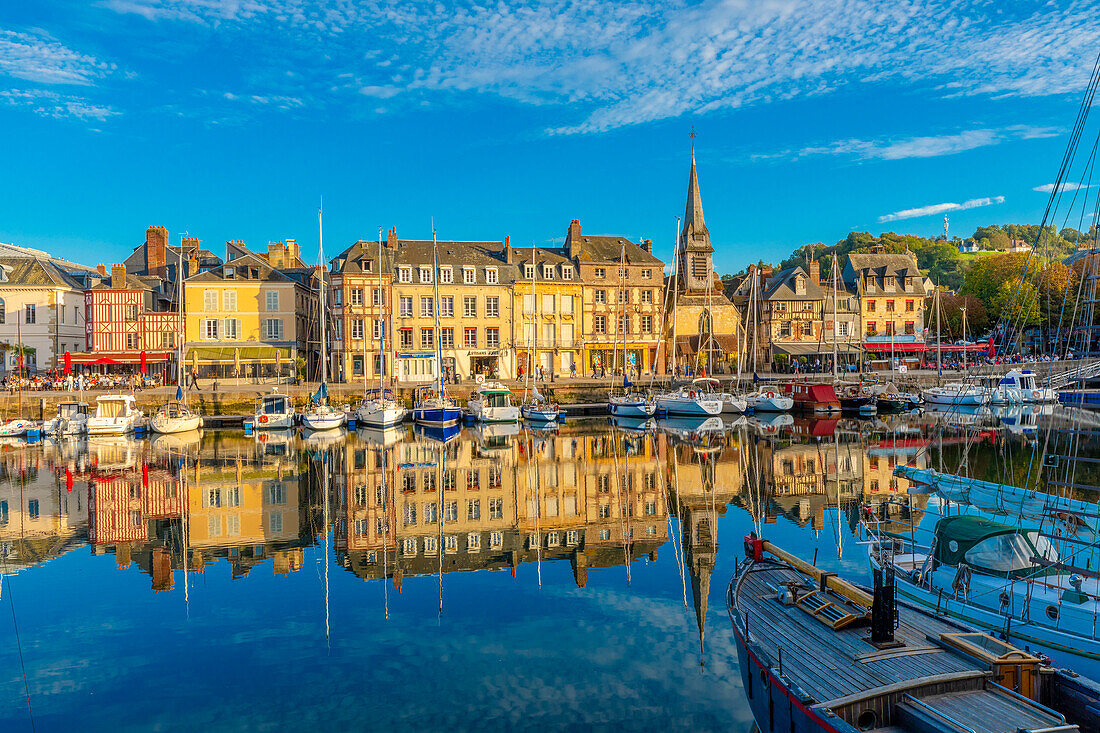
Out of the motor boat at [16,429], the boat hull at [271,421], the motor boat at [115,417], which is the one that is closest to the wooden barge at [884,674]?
the boat hull at [271,421]

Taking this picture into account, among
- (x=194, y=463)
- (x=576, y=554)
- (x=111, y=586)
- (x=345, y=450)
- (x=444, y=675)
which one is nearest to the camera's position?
(x=444, y=675)

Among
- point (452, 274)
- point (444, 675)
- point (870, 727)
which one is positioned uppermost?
point (452, 274)

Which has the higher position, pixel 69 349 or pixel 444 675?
pixel 69 349

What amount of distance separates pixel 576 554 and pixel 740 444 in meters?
19.7

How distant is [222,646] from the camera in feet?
38.1

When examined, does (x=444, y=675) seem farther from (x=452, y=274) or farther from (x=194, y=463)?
(x=452, y=274)

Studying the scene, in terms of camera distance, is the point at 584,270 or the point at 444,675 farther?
the point at 584,270

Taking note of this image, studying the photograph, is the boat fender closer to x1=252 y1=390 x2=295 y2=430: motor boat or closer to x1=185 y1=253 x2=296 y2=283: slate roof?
x1=252 y1=390 x2=295 y2=430: motor boat

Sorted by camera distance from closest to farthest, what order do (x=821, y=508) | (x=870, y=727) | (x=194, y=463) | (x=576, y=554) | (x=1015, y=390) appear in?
(x=870, y=727), (x=576, y=554), (x=821, y=508), (x=194, y=463), (x=1015, y=390)

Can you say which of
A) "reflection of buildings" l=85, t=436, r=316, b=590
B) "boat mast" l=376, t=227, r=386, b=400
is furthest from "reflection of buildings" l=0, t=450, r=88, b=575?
"boat mast" l=376, t=227, r=386, b=400

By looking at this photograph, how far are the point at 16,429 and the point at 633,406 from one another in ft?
114

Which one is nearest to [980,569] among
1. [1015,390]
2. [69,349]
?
[1015,390]

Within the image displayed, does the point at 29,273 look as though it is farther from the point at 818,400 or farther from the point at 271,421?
the point at 818,400

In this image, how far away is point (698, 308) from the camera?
209ft
